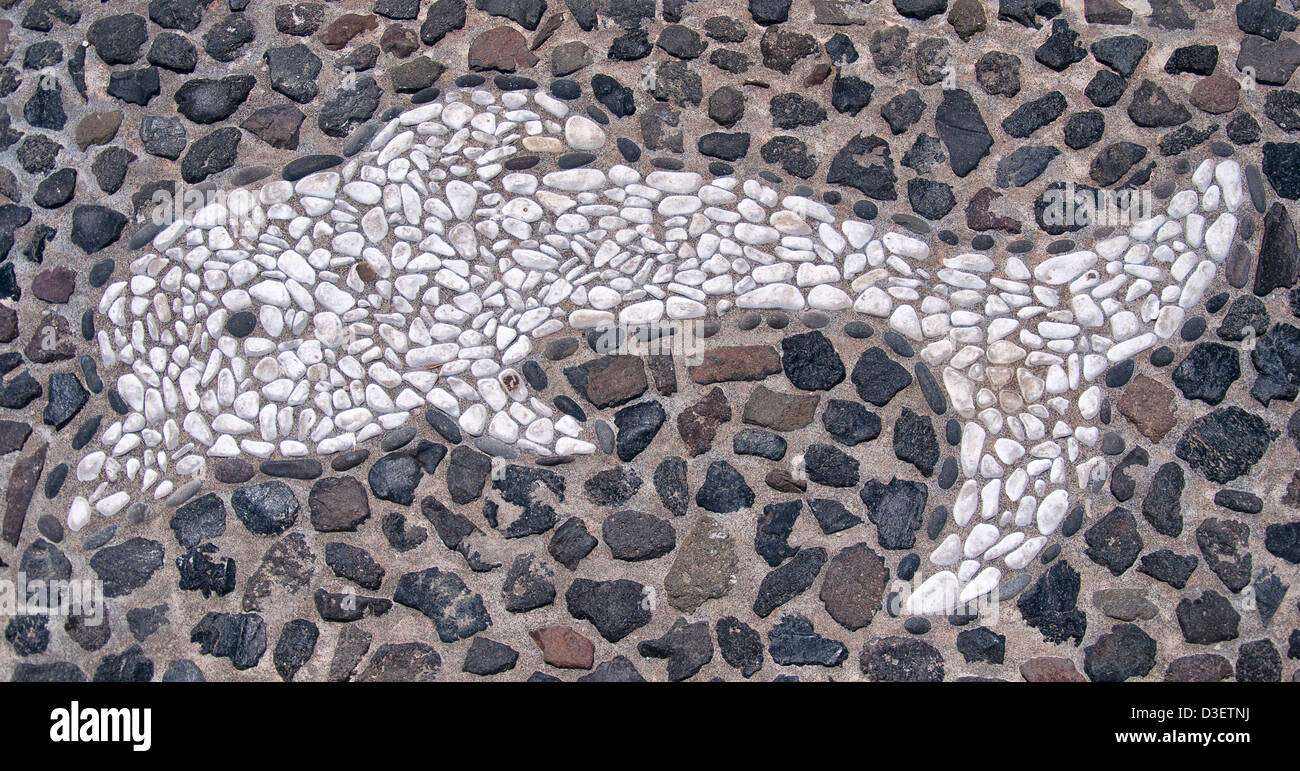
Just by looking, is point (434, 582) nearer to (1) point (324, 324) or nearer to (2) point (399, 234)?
(1) point (324, 324)

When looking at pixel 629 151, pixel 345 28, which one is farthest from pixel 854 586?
pixel 345 28

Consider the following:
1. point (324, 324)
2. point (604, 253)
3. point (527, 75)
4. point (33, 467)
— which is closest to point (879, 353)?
point (604, 253)

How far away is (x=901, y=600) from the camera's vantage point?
2.82m

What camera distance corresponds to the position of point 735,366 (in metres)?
2.96

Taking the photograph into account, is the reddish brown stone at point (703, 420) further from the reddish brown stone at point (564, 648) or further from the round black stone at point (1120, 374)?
the round black stone at point (1120, 374)

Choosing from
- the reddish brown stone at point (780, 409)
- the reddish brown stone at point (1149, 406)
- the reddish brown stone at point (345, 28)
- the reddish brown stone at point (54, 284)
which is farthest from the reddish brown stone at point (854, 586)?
the reddish brown stone at point (54, 284)

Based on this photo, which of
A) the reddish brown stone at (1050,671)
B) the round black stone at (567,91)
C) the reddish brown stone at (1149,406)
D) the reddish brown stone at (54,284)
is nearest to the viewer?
the reddish brown stone at (1050,671)

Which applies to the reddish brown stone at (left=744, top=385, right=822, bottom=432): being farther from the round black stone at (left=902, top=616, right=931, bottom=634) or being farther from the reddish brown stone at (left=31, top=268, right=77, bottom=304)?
the reddish brown stone at (left=31, top=268, right=77, bottom=304)

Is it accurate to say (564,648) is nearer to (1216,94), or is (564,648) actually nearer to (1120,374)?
(1120,374)

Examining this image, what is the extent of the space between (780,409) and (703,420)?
221 millimetres

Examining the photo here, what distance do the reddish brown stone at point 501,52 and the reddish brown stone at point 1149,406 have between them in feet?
6.70

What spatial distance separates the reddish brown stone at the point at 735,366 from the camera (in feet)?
9.68

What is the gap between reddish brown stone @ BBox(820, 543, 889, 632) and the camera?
281 cm

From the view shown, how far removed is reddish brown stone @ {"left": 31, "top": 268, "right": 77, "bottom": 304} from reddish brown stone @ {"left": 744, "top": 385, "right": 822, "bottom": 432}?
204cm
